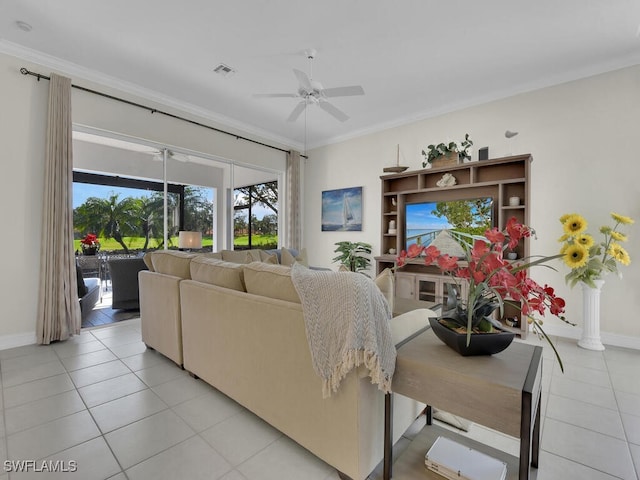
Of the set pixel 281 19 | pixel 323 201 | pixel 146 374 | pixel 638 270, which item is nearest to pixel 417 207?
pixel 323 201

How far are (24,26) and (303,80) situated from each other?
248cm

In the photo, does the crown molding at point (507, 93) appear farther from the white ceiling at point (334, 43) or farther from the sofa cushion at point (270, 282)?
the sofa cushion at point (270, 282)

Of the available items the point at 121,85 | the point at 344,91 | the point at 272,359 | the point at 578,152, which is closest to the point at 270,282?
the point at 272,359

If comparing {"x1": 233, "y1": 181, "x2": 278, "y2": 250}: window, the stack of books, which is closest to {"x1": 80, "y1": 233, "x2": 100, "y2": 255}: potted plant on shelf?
{"x1": 233, "y1": 181, "x2": 278, "y2": 250}: window

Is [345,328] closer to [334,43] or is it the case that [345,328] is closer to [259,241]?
[334,43]

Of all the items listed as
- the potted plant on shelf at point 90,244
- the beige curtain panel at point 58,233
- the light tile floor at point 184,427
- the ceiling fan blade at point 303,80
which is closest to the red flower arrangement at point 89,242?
the potted plant on shelf at point 90,244

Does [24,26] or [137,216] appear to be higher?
[24,26]

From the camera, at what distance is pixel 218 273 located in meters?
2.06

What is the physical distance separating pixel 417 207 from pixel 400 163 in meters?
0.84

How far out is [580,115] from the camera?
10.7 ft

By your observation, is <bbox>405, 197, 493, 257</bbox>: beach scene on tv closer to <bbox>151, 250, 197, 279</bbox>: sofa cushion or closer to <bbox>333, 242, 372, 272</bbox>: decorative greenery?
<bbox>333, 242, 372, 272</bbox>: decorative greenery

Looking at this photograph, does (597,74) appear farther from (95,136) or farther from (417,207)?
(95,136)

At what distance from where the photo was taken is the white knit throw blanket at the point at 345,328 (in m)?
1.18

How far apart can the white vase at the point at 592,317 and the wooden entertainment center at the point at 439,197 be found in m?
0.52
